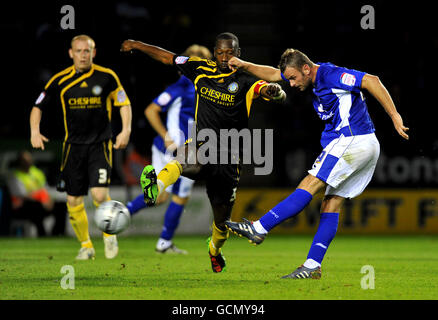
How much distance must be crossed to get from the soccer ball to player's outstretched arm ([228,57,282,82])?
152 centimetres

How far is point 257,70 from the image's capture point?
252 inches

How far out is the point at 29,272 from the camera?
262 inches

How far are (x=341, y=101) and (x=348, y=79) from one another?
19 centimetres

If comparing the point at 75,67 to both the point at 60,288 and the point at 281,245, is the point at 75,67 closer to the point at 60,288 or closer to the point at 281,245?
the point at 60,288

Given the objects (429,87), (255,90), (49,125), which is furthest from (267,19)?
(255,90)

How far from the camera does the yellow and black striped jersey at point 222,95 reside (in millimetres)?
6547

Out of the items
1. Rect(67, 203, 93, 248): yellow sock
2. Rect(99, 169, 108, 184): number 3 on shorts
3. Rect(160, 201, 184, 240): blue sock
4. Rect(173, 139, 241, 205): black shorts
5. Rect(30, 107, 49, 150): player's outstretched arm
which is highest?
Rect(30, 107, 49, 150): player's outstretched arm

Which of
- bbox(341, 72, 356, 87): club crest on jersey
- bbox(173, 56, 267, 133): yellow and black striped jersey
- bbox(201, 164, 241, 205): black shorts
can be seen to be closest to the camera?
bbox(341, 72, 356, 87): club crest on jersey

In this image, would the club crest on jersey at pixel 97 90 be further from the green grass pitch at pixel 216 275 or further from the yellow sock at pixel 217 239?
the yellow sock at pixel 217 239

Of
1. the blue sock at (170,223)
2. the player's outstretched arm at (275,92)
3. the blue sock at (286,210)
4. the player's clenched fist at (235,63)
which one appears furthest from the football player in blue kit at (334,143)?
the blue sock at (170,223)

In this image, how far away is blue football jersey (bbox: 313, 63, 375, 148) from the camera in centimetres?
595

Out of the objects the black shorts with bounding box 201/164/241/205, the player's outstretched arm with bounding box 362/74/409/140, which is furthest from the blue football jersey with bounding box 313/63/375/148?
the black shorts with bounding box 201/164/241/205

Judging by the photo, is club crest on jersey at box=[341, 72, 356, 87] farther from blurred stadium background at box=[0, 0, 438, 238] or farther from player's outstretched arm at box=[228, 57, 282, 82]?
blurred stadium background at box=[0, 0, 438, 238]

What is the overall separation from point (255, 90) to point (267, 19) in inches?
417
